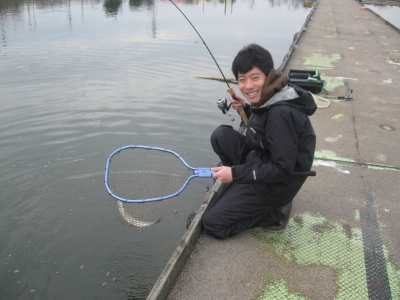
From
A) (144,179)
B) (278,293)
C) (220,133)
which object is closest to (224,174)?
(220,133)

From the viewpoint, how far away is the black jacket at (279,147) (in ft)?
9.21

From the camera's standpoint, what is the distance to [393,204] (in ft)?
12.5

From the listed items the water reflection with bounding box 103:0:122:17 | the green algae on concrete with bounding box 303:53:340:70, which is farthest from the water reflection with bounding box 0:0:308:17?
the green algae on concrete with bounding box 303:53:340:70

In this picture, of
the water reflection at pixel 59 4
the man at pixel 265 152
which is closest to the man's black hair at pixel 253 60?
the man at pixel 265 152

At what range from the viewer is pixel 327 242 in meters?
3.24

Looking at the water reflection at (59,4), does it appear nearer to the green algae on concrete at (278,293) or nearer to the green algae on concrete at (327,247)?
Answer: the green algae on concrete at (327,247)

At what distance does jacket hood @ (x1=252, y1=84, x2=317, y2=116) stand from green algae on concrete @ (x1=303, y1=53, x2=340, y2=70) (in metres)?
7.08

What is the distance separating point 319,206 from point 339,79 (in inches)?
219

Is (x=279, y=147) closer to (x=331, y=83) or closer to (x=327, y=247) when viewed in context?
(x=327, y=247)

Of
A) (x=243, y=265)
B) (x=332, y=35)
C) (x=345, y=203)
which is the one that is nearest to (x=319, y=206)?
(x=345, y=203)

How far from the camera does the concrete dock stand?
9.05ft

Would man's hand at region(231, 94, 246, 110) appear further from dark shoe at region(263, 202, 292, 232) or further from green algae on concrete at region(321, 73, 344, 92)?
green algae on concrete at region(321, 73, 344, 92)

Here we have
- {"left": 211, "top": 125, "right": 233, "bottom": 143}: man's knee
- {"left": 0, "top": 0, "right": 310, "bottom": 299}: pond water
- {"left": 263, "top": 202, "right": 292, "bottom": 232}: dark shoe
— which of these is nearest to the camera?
{"left": 263, "top": 202, "right": 292, "bottom": 232}: dark shoe

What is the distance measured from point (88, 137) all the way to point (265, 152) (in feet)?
16.0
